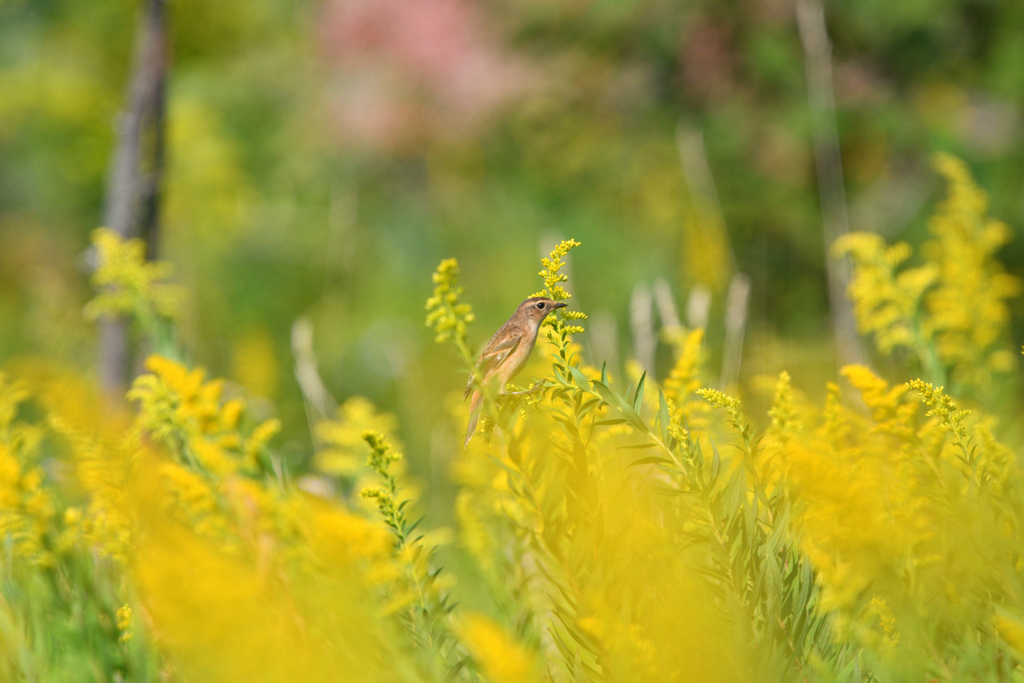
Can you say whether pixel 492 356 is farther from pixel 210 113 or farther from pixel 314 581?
pixel 210 113

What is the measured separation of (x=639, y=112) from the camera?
4555mm

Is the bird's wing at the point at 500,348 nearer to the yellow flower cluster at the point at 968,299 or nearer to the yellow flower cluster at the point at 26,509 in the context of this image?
the yellow flower cluster at the point at 26,509

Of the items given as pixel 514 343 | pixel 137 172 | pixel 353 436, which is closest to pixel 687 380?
pixel 514 343

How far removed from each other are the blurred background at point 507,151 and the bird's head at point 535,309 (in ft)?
4.50

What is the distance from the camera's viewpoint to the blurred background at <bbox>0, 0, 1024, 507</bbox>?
149 inches

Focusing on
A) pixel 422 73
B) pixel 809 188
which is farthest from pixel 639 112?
pixel 422 73

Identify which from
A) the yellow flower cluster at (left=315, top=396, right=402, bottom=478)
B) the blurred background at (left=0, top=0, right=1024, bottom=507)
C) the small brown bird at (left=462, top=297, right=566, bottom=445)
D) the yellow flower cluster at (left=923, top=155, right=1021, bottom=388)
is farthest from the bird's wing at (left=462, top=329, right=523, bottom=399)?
the blurred background at (left=0, top=0, right=1024, bottom=507)

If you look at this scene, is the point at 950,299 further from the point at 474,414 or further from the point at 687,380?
the point at 474,414

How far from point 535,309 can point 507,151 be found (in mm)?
4390

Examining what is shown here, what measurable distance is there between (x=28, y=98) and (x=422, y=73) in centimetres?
284

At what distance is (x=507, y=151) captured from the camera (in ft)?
16.9

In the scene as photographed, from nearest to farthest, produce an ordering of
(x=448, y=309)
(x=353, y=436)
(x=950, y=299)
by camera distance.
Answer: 1. (x=448, y=309)
2. (x=353, y=436)
3. (x=950, y=299)

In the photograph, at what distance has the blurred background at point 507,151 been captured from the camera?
12.5 ft

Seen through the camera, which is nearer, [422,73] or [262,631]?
[262,631]
